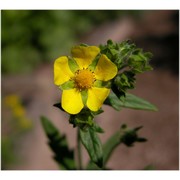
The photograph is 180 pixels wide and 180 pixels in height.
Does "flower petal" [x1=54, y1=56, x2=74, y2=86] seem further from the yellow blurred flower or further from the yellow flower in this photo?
the yellow blurred flower

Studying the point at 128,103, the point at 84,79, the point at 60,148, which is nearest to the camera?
the point at 84,79

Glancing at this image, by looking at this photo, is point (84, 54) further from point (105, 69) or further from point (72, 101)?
point (72, 101)

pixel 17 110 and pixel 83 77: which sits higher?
pixel 83 77

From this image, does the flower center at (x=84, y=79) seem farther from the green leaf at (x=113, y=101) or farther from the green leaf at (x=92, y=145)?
the green leaf at (x=92, y=145)

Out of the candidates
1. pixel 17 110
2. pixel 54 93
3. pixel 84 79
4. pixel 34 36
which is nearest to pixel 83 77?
pixel 84 79

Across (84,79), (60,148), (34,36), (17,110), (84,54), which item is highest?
(34,36)

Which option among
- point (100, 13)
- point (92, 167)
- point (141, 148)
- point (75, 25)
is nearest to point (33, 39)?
point (75, 25)
